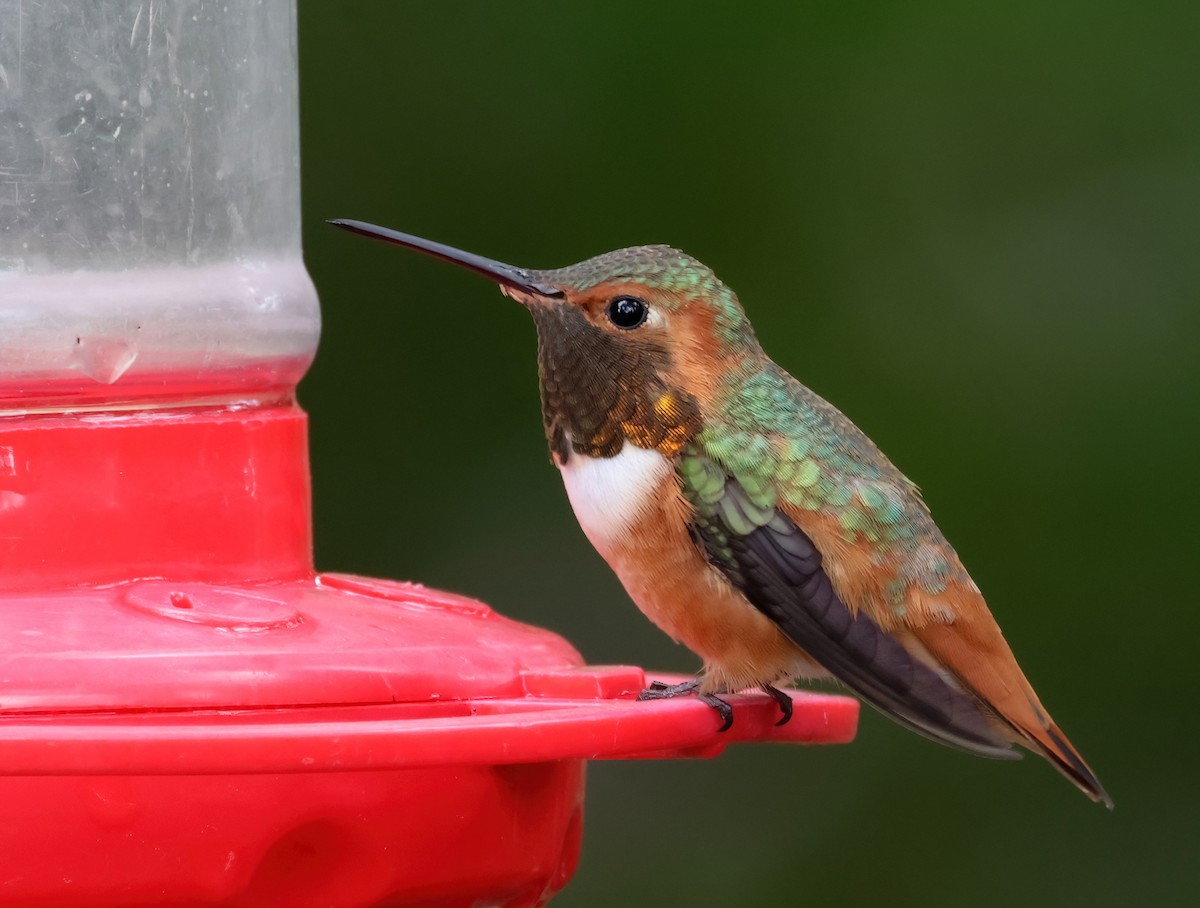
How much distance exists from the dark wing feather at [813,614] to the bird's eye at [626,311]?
0.28 meters

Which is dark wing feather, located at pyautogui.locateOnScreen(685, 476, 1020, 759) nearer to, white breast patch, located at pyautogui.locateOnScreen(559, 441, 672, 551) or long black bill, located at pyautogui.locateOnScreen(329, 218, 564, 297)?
white breast patch, located at pyautogui.locateOnScreen(559, 441, 672, 551)

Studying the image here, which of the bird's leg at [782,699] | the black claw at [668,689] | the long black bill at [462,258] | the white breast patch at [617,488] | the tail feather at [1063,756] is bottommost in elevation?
the tail feather at [1063,756]

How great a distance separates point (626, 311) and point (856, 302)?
238 cm

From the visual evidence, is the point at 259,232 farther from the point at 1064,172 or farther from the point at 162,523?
the point at 1064,172

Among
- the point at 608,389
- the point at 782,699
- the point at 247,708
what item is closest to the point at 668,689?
the point at 782,699

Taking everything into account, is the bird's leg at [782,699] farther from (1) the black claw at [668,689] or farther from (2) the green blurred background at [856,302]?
(2) the green blurred background at [856,302]

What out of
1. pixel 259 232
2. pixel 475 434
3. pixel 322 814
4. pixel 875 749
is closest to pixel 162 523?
pixel 322 814

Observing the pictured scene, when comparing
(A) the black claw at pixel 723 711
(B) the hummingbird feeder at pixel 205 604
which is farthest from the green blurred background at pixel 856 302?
A: (A) the black claw at pixel 723 711

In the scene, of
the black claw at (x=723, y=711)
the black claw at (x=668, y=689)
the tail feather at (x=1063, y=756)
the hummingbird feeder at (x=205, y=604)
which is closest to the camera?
the hummingbird feeder at (x=205, y=604)

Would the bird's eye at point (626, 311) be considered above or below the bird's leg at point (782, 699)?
above

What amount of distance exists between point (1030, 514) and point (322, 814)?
3489 mm

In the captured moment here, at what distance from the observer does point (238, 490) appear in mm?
2418

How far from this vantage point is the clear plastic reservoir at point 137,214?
8.17 feet

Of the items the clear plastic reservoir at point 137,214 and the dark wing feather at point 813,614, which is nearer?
the clear plastic reservoir at point 137,214
